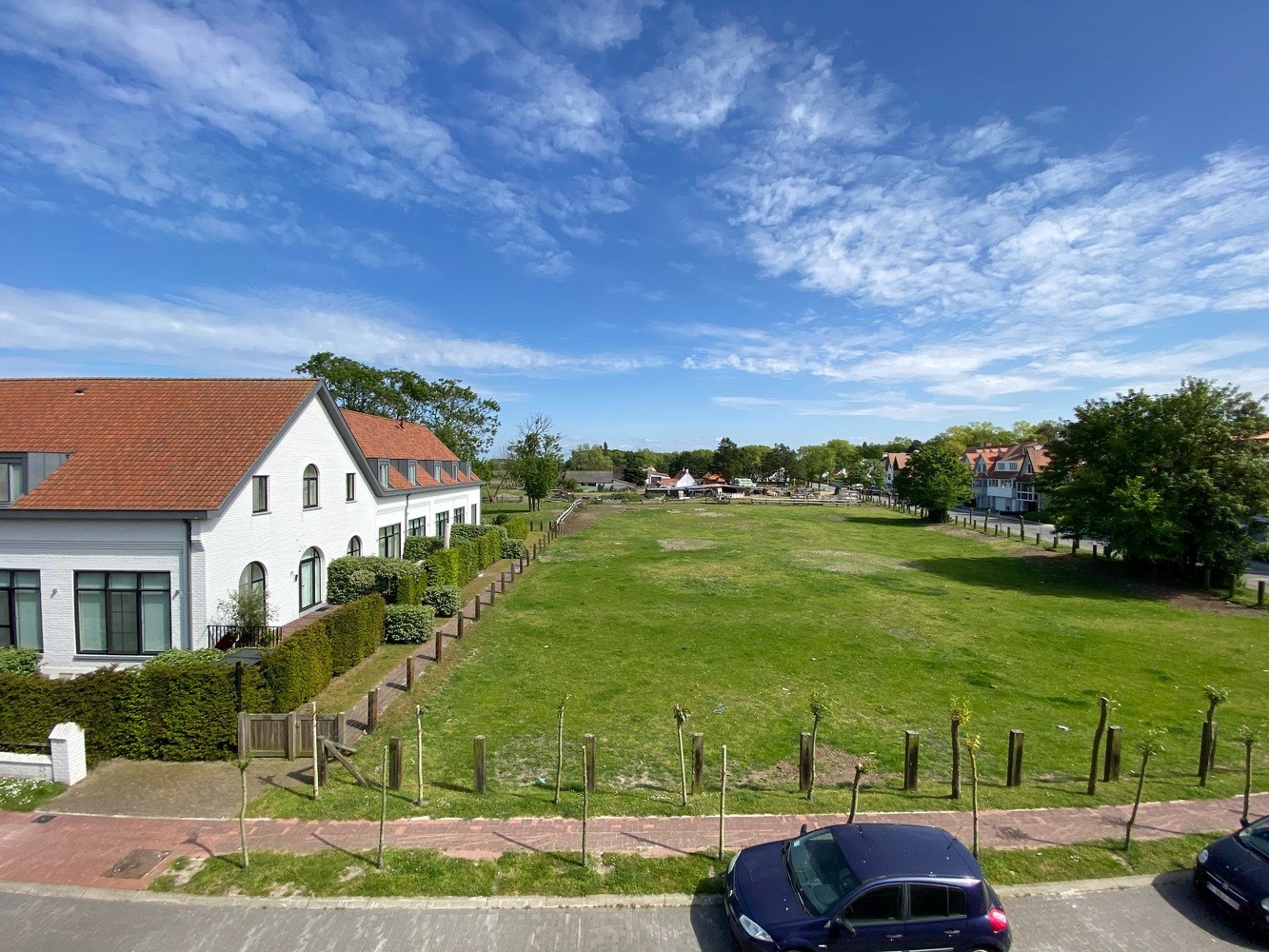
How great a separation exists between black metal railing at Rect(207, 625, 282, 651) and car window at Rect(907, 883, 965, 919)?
51.6ft

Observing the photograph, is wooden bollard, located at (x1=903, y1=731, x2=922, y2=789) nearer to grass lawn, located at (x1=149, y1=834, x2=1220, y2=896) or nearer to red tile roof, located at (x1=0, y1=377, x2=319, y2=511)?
grass lawn, located at (x1=149, y1=834, x2=1220, y2=896)

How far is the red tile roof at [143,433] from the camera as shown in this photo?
50.9 feet

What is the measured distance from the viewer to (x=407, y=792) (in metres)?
9.90

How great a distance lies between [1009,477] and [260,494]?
255 ft

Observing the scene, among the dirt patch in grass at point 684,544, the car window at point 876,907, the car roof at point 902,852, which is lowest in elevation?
the dirt patch in grass at point 684,544

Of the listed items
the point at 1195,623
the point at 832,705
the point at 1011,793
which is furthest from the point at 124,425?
the point at 1195,623

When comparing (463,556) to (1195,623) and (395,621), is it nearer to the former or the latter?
(395,621)

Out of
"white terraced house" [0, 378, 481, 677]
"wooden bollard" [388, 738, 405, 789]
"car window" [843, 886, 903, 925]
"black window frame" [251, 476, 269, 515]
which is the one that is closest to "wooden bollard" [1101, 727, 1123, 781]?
"car window" [843, 886, 903, 925]

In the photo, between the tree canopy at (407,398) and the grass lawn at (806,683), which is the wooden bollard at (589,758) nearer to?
the grass lawn at (806,683)

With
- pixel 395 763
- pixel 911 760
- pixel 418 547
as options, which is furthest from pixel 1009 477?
pixel 395 763

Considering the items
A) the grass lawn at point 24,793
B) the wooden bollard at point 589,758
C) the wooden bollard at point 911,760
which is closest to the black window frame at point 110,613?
the grass lawn at point 24,793

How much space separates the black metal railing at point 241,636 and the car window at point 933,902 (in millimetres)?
15740

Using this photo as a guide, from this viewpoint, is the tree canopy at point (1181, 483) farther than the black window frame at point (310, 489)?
Yes

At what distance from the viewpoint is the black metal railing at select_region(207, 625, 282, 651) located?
15.4m
